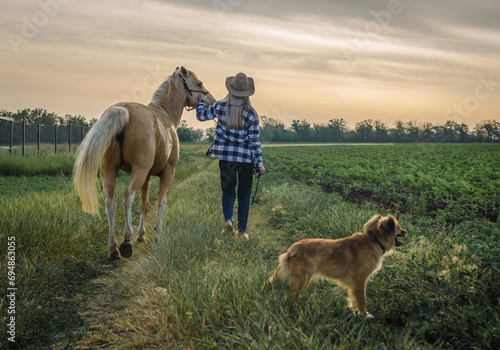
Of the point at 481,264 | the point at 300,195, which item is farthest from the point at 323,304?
the point at 300,195

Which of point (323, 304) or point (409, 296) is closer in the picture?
point (323, 304)

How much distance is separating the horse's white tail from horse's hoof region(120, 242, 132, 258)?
0.71 meters

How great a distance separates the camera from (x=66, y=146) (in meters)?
27.9

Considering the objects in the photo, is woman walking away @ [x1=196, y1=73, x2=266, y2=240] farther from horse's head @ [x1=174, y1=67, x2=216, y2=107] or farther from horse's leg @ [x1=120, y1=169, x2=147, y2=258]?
horse's leg @ [x1=120, y1=169, x2=147, y2=258]

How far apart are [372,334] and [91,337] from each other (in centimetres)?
222

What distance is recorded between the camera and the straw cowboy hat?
18.7 feet

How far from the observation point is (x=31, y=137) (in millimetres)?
30203

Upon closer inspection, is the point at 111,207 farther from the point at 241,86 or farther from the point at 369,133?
the point at 369,133

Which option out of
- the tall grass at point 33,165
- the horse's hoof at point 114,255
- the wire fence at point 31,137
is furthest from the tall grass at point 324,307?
the wire fence at point 31,137

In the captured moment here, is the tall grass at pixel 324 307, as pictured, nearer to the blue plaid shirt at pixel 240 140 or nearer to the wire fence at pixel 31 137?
the blue plaid shirt at pixel 240 140

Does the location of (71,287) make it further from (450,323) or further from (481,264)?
(481,264)

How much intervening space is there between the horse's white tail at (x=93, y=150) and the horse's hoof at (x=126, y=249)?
71cm

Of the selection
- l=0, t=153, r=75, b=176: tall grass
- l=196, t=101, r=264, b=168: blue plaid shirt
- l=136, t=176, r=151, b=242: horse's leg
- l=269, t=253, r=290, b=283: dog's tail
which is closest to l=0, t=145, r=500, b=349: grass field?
l=269, t=253, r=290, b=283: dog's tail

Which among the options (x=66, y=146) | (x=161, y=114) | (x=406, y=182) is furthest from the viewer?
(x=66, y=146)
